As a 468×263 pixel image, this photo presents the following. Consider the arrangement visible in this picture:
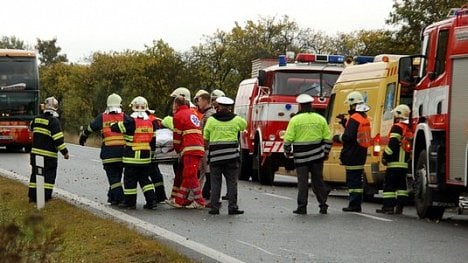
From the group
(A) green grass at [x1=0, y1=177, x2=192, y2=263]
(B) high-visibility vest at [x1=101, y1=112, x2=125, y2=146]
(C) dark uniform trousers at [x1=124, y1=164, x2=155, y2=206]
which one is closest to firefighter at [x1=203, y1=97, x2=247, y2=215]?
(C) dark uniform trousers at [x1=124, y1=164, x2=155, y2=206]

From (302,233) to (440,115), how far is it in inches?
117

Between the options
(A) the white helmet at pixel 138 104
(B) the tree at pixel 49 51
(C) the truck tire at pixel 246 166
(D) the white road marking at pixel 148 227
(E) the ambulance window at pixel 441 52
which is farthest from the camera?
(B) the tree at pixel 49 51

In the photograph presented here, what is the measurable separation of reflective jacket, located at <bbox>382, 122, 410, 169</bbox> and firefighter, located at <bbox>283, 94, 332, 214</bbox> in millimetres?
1078

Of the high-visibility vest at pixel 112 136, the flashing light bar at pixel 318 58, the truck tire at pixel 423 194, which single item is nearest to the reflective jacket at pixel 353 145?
the truck tire at pixel 423 194

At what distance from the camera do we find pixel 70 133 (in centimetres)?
7981

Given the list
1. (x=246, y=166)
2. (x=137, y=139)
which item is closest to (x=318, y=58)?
(x=246, y=166)

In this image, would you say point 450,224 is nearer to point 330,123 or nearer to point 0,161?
point 330,123

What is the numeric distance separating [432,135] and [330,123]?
697 cm

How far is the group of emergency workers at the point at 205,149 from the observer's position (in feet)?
51.8

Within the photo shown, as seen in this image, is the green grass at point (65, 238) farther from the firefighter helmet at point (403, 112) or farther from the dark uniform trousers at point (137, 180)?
the firefighter helmet at point (403, 112)

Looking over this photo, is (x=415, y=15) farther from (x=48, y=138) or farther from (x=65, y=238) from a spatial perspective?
(x=65, y=238)

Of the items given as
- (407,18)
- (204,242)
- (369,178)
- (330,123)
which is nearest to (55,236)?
(204,242)

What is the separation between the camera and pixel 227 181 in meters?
15.8

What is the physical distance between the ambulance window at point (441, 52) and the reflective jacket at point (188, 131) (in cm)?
384
